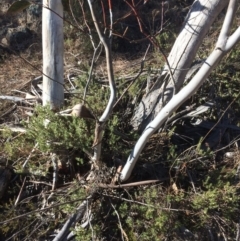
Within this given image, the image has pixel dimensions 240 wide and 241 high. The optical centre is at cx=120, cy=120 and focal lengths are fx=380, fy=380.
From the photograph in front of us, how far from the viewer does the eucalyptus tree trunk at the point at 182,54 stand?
3033 mm

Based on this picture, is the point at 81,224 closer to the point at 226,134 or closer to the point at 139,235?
the point at 139,235

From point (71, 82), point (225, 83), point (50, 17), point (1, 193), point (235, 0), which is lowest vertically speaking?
point (1, 193)

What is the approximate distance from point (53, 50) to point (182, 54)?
111cm

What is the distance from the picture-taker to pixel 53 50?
330cm

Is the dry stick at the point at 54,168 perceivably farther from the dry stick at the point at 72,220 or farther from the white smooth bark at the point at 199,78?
the white smooth bark at the point at 199,78

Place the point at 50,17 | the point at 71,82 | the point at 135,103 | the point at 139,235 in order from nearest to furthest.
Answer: the point at 139,235 < the point at 50,17 < the point at 135,103 < the point at 71,82

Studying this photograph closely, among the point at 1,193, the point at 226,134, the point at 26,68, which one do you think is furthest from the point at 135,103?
the point at 26,68

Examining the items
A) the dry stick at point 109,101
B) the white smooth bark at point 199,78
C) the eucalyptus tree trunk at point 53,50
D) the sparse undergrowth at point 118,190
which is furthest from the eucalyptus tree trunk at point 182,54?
the eucalyptus tree trunk at point 53,50

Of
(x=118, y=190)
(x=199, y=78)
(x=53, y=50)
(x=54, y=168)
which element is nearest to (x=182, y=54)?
→ (x=199, y=78)

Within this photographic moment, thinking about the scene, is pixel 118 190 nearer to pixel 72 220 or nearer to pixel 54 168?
pixel 72 220

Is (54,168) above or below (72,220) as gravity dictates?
above

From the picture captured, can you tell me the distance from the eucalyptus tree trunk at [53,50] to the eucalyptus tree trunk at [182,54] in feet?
2.45

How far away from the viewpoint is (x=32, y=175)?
10.8 feet

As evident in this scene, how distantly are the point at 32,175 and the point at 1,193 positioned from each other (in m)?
0.30
